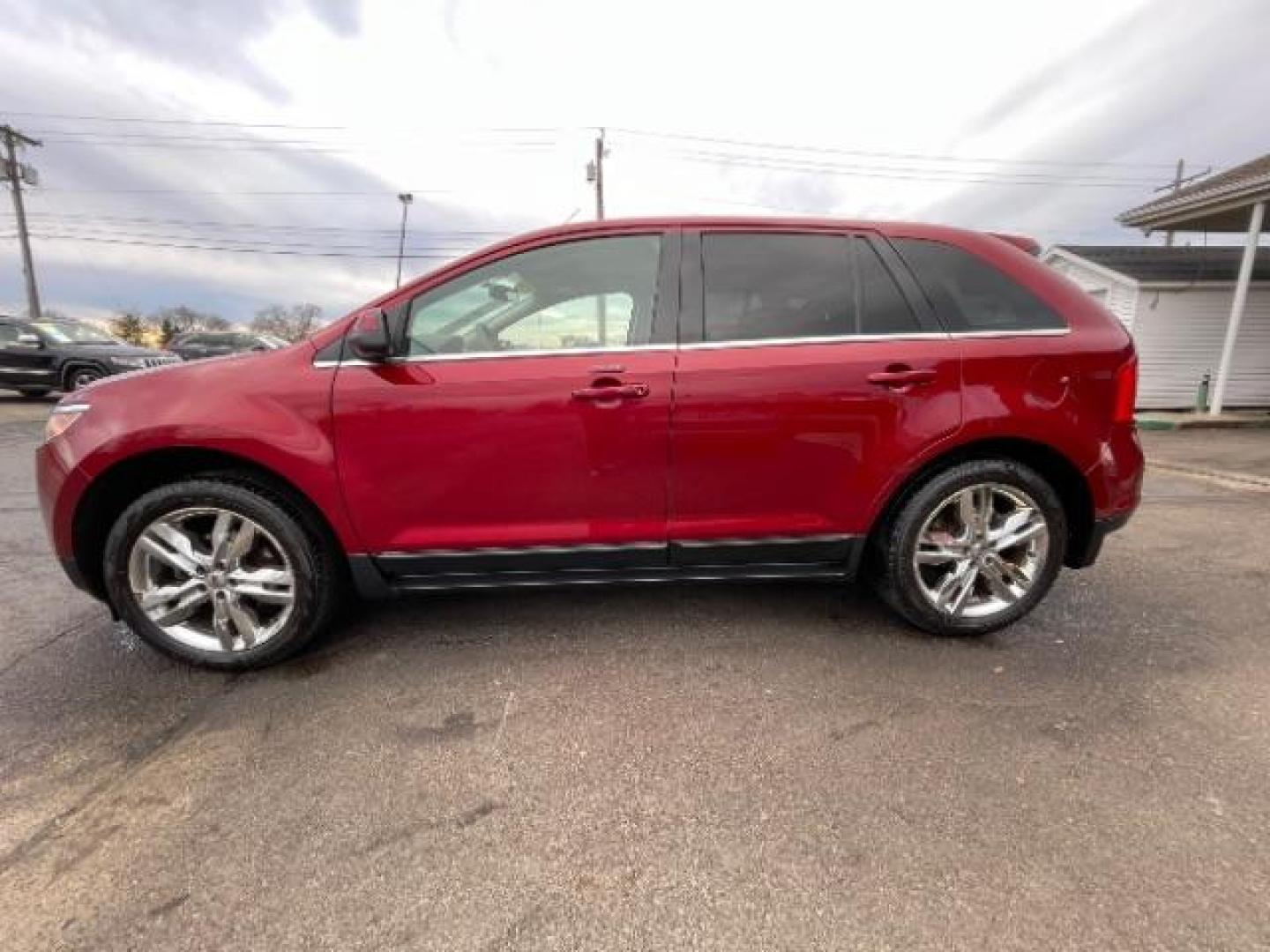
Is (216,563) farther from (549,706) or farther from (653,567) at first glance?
(653,567)

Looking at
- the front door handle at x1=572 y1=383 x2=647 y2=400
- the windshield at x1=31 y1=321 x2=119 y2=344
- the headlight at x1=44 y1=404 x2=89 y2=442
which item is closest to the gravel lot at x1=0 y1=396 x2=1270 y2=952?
the headlight at x1=44 y1=404 x2=89 y2=442

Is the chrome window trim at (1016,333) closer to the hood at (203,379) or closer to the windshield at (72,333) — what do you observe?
the hood at (203,379)

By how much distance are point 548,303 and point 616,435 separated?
61cm

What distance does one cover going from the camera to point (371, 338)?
2490 mm

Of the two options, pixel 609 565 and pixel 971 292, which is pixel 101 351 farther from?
pixel 971 292

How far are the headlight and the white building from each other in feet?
51.2

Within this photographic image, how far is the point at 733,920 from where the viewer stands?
62.7 inches

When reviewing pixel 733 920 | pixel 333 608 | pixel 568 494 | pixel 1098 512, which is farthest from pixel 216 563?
pixel 1098 512

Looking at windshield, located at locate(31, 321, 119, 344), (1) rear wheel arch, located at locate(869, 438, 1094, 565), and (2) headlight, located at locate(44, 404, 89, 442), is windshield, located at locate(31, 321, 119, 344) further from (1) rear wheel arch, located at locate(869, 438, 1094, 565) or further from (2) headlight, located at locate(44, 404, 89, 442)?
(1) rear wheel arch, located at locate(869, 438, 1094, 565)

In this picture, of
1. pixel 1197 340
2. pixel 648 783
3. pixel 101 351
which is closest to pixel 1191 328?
pixel 1197 340

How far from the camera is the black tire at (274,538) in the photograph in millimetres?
2615

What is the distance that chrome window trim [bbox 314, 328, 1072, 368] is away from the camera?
2613 mm

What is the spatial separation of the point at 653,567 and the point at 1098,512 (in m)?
1.89

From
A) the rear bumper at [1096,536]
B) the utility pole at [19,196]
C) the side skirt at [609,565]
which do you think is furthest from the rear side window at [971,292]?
the utility pole at [19,196]
